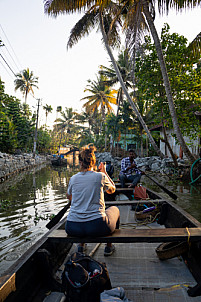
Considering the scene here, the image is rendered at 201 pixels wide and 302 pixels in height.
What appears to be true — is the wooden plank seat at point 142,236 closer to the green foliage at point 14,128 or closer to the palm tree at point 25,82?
the green foliage at point 14,128

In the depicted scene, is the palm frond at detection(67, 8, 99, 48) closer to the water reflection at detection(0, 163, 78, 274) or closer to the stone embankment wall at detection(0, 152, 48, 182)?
the stone embankment wall at detection(0, 152, 48, 182)

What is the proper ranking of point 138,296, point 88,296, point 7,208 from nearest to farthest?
point 88,296, point 138,296, point 7,208

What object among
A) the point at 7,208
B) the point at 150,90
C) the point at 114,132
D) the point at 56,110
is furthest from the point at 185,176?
the point at 56,110

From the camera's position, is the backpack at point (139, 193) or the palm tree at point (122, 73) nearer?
the backpack at point (139, 193)

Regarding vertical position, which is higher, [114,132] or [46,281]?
[114,132]

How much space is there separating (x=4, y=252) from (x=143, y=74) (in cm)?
1161

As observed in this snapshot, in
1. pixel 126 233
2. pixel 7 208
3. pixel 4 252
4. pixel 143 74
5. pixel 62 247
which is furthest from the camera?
pixel 143 74

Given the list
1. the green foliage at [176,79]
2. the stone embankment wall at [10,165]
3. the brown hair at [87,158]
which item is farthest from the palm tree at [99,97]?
the brown hair at [87,158]

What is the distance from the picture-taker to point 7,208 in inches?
316

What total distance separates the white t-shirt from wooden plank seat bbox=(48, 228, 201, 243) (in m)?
0.24

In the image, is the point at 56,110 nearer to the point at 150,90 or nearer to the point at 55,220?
the point at 150,90

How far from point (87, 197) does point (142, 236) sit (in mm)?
784

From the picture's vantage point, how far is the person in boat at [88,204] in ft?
8.80

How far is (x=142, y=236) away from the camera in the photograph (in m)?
2.58
